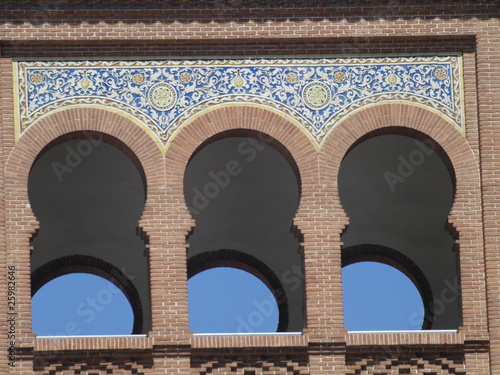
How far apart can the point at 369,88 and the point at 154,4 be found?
2.87m

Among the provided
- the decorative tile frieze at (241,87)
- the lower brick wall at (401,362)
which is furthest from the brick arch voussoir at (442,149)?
the lower brick wall at (401,362)

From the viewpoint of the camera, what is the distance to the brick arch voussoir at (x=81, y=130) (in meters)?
22.8

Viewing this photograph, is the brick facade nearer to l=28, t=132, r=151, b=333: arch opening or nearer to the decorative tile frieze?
the decorative tile frieze

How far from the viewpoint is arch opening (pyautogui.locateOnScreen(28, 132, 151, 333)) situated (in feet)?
86.0

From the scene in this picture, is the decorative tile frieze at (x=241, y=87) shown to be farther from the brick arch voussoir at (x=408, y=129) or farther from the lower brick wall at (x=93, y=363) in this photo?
the lower brick wall at (x=93, y=363)

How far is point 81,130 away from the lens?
75.2 feet

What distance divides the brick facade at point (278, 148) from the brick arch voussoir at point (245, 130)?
0.04 feet

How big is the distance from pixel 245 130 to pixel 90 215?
4.14 metres

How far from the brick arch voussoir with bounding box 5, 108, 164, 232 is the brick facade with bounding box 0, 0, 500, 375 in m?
0.02

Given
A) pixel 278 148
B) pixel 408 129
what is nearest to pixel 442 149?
pixel 408 129

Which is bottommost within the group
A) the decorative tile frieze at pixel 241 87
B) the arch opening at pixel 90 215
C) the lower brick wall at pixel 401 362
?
the lower brick wall at pixel 401 362

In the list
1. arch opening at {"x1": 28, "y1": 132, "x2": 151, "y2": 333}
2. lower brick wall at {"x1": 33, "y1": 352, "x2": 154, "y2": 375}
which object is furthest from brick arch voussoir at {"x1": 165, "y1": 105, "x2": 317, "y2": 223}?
arch opening at {"x1": 28, "y1": 132, "x2": 151, "y2": 333}

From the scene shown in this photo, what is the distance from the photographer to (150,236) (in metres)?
22.7

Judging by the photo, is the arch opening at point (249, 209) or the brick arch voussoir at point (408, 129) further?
the arch opening at point (249, 209)
